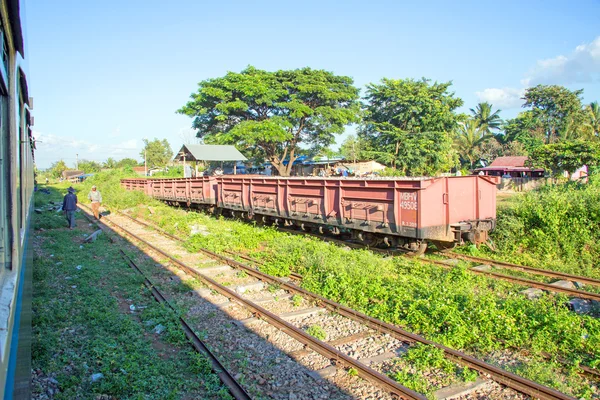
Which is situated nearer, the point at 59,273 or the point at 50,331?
the point at 50,331

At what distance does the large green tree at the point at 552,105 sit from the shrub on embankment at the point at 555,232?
42.0 meters

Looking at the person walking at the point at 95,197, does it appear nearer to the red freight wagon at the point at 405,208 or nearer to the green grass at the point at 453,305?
the red freight wagon at the point at 405,208

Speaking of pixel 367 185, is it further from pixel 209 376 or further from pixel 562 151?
pixel 562 151

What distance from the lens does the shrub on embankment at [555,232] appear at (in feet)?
29.1

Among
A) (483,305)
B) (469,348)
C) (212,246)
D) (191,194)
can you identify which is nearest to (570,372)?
(469,348)

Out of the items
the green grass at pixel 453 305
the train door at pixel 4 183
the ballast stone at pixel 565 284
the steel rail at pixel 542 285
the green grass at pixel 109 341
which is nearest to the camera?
the train door at pixel 4 183

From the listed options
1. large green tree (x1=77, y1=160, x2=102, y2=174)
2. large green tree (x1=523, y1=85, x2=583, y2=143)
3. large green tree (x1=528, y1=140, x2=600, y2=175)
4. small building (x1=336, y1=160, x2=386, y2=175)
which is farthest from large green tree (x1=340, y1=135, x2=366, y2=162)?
large green tree (x1=77, y1=160, x2=102, y2=174)

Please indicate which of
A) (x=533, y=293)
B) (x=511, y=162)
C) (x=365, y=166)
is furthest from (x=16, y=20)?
(x=511, y=162)

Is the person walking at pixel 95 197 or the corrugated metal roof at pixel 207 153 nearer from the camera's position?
the person walking at pixel 95 197

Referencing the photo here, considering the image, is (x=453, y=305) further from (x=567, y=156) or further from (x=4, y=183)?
(x=567, y=156)

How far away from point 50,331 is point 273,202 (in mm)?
7942

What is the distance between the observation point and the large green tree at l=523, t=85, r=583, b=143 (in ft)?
157

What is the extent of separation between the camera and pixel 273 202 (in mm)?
12797

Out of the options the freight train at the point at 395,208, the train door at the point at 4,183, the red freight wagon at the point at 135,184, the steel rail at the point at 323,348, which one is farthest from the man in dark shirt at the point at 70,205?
the train door at the point at 4,183
